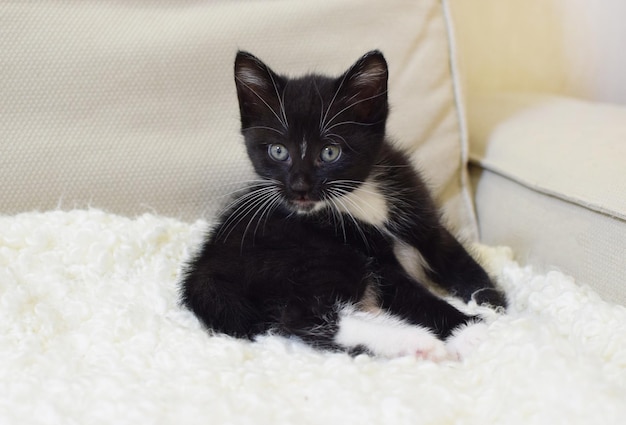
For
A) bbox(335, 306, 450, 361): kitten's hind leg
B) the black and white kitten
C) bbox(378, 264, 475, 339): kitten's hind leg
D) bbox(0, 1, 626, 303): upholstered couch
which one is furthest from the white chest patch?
bbox(0, 1, 626, 303): upholstered couch

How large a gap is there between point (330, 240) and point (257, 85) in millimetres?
349

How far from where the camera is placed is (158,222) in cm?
132

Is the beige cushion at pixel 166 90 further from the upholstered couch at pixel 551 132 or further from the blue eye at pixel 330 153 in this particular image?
the blue eye at pixel 330 153

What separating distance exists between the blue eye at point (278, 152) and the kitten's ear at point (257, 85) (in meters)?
0.05

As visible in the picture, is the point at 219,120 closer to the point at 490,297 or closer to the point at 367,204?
the point at 367,204

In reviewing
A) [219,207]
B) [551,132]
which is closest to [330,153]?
[219,207]

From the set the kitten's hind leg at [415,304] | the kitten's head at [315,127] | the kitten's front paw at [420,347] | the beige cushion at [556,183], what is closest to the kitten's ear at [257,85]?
the kitten's head at [315,127]

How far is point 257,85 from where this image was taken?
1191 mm

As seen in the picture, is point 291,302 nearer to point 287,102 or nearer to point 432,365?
point 432,365

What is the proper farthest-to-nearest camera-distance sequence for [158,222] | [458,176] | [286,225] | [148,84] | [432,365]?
[458,176], [148,84], [158,222], [286,225], [432,365]

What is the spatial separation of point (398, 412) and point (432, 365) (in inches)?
6.0

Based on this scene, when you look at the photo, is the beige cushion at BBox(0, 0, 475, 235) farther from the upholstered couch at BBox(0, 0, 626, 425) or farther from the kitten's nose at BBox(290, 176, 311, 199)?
the kitten's nose at BBox(290, 176, 311, 199)

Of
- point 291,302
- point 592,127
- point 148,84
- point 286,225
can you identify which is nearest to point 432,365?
point 291,302

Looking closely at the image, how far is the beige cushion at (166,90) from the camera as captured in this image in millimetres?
1376
